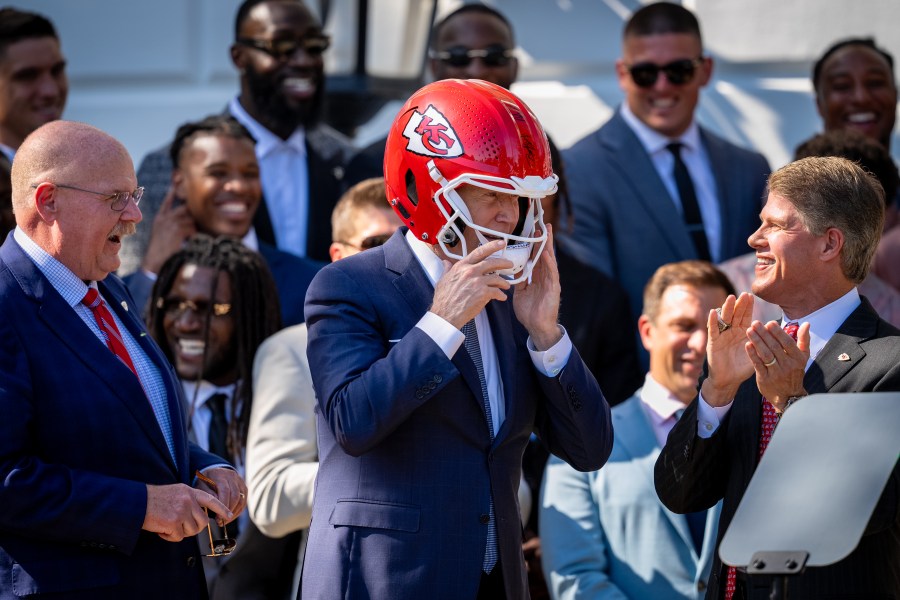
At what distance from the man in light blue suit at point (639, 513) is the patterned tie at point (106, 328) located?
1563 mm

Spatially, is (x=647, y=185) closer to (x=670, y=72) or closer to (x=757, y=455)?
(x=670, y=72)

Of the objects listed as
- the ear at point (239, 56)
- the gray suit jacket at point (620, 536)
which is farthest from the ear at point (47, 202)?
the ear at point (239, 56)

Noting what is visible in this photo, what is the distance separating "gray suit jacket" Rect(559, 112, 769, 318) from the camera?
5527 mm

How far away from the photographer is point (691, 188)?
5711mm

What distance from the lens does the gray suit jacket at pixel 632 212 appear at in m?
5.53

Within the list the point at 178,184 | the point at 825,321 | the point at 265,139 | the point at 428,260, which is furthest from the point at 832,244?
the point at 265,139

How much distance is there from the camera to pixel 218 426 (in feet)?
15.4

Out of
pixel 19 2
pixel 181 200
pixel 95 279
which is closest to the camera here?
pixel 95 279

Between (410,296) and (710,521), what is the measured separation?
4.96ft

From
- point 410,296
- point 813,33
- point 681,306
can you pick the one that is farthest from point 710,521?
point 813,33

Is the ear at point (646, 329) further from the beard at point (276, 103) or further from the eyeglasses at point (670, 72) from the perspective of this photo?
the beard at point (276, 103)

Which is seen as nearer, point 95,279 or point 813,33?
point 95,279

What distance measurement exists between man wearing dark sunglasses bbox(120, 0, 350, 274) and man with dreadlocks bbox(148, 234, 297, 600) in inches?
33.6

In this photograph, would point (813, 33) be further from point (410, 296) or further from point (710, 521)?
point (410, 296)
